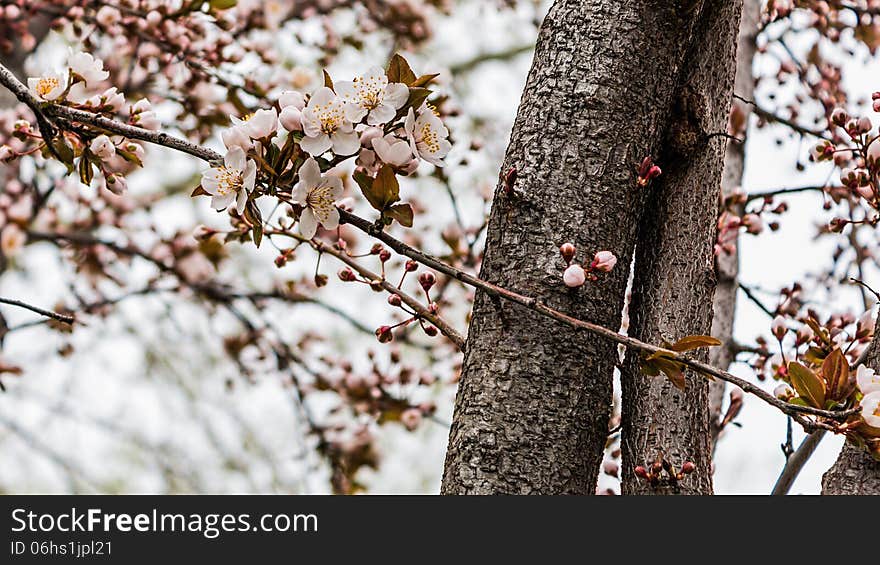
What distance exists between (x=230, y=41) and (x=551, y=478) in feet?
4.79

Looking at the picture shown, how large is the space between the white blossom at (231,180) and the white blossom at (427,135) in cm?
16

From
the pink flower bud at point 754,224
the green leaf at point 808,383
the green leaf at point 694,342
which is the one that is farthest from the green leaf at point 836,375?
the pink flower bud at point 754,224

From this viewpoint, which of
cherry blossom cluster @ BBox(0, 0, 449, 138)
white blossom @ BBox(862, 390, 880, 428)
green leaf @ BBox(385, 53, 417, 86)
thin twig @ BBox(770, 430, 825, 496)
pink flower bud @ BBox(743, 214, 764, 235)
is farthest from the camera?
cherry blossom cluster @ BBox(0, 0, 449, 138)

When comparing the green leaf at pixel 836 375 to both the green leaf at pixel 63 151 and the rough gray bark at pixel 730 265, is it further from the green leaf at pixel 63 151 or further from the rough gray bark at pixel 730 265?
the green leaf at pixel 63 151

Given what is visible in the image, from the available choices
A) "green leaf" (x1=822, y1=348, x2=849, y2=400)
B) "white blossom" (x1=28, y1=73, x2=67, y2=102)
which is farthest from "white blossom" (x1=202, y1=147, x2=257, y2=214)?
"green leaf" (x1=822, y1=348, x2=849, y2=400)

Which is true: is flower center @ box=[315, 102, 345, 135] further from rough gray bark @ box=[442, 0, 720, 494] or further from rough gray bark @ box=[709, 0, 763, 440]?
rough gray bark @ box=[709, 0, 763, 440]

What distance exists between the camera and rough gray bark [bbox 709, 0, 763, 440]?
1529 millimetres

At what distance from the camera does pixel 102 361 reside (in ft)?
14.4

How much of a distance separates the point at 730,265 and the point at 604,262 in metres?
0.85

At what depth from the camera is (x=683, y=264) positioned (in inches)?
40.6

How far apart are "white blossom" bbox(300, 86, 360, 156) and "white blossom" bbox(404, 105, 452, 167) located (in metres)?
0.06
